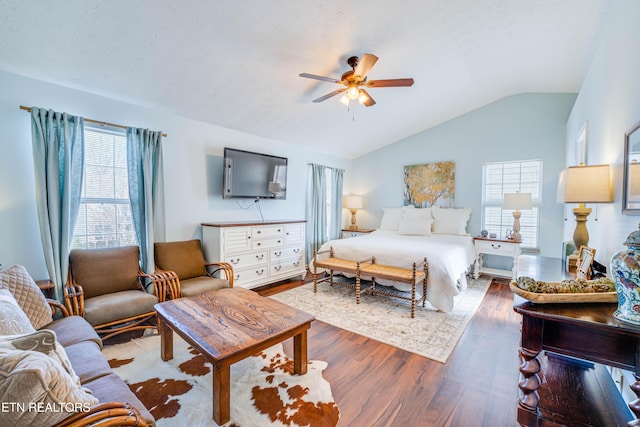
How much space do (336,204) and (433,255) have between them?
2765 mm

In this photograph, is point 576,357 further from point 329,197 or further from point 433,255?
point 329,197

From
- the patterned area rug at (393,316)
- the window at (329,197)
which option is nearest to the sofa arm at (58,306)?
the patterned area rug at (393,316)

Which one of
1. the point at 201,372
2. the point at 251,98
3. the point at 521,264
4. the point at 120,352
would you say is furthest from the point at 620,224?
the point at 120,352

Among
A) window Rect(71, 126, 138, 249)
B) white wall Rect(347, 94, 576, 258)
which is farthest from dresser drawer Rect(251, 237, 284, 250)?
white wall Rect(347, 94, 576, 258)

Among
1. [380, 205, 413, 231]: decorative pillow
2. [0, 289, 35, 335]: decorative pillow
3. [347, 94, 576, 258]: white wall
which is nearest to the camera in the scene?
[0, 289, 35, 335]: decorative pillow

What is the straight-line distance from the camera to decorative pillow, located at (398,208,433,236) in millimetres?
4703

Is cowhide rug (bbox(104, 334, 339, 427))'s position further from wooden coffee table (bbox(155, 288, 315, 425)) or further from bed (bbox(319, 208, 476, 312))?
bed (bbox(319, 208, 476, 312))

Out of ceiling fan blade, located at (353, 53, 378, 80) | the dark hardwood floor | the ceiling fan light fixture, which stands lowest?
the dark hardwood floor

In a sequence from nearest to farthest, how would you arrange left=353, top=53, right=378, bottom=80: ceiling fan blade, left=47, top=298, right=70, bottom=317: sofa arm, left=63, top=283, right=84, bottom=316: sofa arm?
left=47, top=298, right=70, bottom=317: sofa arm → left=63, top=283, right=84, bottom=316: sofa arm → left=353, top=53, right=378, bottom=80: ceiling fan blade

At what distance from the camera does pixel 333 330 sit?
2.74 metres

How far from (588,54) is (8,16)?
208 inches

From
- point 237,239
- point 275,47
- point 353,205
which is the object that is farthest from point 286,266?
point 275,47

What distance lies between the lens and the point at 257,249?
3.79 metres

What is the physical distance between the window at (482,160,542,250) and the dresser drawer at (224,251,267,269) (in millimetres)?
3894
